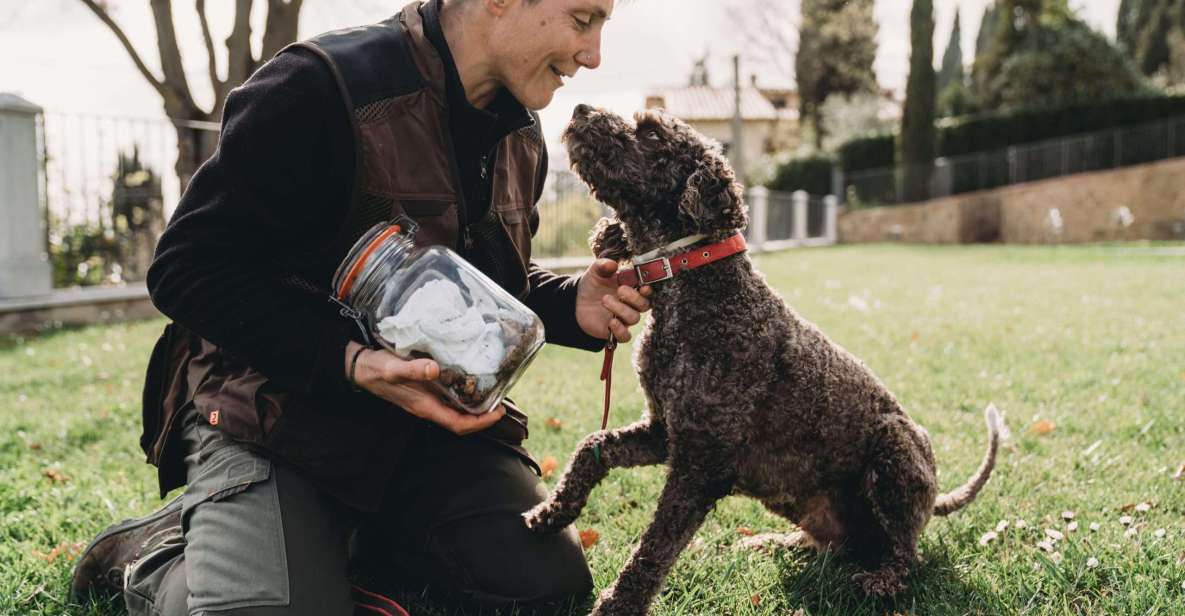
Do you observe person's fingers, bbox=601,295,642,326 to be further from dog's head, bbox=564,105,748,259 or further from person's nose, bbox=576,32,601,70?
person's nose, bbox=576,32,601,70

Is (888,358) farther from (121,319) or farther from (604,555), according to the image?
(121,319)

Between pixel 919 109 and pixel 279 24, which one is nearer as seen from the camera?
pixel 279 24

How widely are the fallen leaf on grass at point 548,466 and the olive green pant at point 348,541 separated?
0.66 metres

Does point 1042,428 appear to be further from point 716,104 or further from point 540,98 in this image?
point 716,104

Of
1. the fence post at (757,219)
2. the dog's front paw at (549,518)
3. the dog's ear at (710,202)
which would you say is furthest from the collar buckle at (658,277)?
the fence post at (757,219)

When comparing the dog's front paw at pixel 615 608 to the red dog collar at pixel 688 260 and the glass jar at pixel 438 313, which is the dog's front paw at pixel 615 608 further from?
the red dog collar at pixel 688 260

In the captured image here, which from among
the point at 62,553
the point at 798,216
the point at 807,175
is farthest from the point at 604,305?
the point at 807,175

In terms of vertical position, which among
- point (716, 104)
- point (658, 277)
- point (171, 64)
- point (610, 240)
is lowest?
point (658, 277)

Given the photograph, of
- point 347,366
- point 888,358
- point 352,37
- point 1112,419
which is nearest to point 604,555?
point 347,366

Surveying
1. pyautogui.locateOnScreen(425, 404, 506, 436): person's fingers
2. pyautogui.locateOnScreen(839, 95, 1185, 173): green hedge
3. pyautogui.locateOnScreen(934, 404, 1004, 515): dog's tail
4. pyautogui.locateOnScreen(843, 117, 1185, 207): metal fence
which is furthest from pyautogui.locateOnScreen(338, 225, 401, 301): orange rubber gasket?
pyautogui.locateOnScreen(839, 95, 1185, 173): green hedge

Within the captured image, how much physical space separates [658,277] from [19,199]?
23.8ft

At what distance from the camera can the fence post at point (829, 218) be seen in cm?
2688

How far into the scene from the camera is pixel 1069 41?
26062 millimetres

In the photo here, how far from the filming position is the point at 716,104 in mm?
53219
